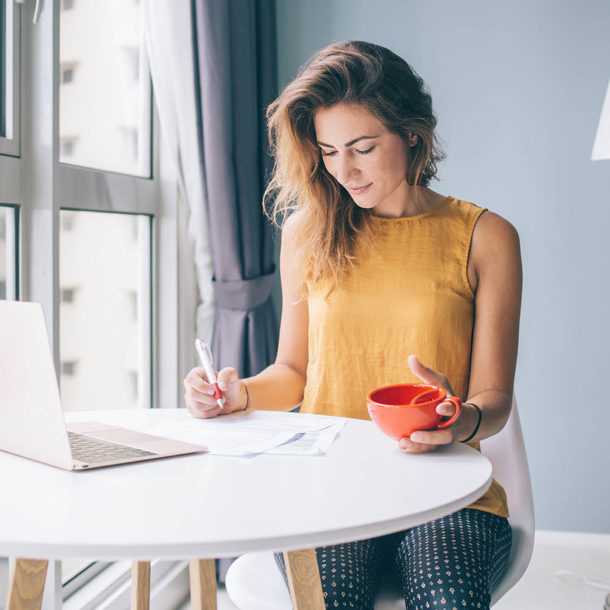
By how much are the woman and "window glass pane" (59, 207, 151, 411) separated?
63 cm

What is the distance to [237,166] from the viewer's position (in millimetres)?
2125

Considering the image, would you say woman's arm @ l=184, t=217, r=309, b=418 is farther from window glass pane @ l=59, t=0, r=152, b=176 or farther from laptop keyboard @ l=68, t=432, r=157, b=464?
window glass pane @ l=59, t=0, r=152, b=176

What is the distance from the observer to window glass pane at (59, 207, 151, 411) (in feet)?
6.03

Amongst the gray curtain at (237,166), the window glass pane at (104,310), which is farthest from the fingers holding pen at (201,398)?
the gray curtain at (237,166)

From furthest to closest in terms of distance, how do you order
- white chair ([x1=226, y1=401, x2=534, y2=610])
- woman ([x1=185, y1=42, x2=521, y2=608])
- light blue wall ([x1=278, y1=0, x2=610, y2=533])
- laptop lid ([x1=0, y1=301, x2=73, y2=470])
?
light blue wall ([x1=278, y1=0, x2=610, y2=533]) → woman ([x1=185, y1=42, x2=521, y2=608]) → white chair ([x1=226, y1=401, x2=534, y2=610]) → laptop lid ([x1=0, y1=301, x2=73, y2=470])

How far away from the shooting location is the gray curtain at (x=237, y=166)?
2031mm

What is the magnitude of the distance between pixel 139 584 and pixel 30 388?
0.50 m

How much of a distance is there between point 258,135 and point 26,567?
165 cm

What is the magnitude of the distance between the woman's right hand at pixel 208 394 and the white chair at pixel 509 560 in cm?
24

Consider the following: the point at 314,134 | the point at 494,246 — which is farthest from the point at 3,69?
A: the point at 494,246

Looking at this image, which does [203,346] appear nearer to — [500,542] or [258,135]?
[500,542]

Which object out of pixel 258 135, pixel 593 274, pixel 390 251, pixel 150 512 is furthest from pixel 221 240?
pixel 150 512

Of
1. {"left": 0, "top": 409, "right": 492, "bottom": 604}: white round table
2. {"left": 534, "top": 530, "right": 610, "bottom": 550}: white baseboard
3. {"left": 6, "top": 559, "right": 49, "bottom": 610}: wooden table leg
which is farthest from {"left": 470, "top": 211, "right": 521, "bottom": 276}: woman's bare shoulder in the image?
{"left": 534, "top": 530, "right": 610, "bottom": 550}: white baseboard

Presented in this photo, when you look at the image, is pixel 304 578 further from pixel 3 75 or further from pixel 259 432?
pixel 3 75
